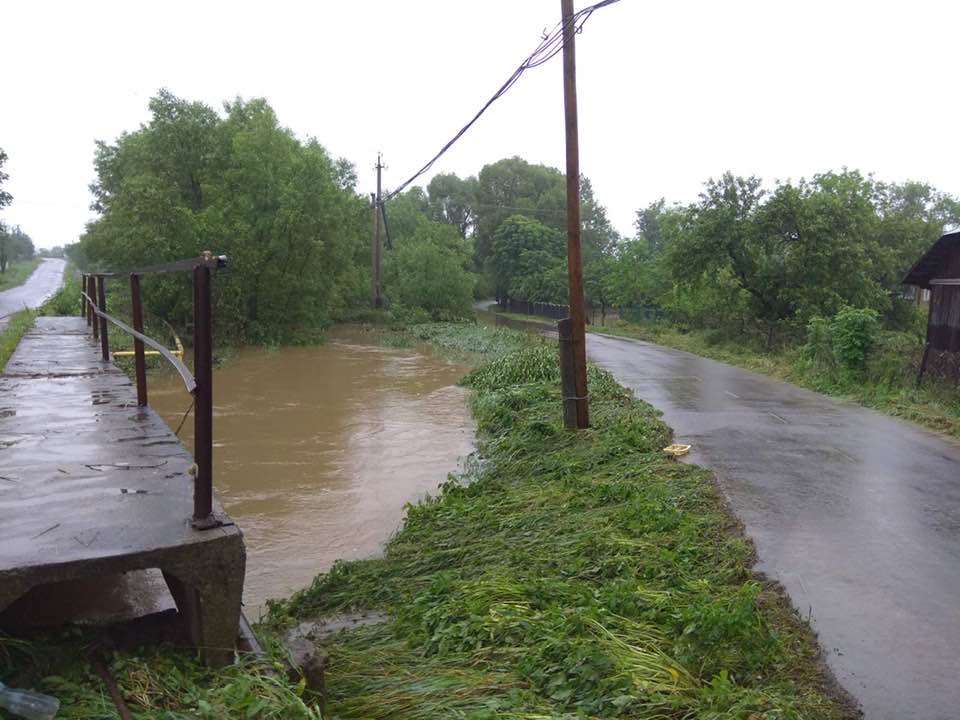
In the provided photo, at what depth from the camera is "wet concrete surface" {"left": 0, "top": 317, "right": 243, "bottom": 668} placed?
10.3 ft

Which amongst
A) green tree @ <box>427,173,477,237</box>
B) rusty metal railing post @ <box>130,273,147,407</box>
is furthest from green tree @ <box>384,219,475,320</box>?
rusty metal railing post @ <box>130,273,147,407</box>

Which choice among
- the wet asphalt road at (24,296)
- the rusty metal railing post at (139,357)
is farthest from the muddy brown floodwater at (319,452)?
the wet asphalt road at (24,296)

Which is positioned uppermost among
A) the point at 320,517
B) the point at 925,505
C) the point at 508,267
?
the point at 508,267

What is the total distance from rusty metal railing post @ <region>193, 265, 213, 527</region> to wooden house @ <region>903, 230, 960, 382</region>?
47.3 ft

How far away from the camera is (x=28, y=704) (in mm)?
2633

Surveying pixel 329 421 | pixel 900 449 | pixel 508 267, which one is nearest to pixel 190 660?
pixel 900 449

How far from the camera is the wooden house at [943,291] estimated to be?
14148 millimetres

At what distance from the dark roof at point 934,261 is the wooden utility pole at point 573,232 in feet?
26.5

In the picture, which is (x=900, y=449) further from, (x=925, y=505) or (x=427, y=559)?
(x=427, y=559)

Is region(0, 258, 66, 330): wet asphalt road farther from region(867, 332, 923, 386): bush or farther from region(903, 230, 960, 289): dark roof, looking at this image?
region(903, 230, 960, 289): dark roof

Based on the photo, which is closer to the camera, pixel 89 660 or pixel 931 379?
pixel 89 660

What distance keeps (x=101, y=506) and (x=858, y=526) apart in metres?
6.24

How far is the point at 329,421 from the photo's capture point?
52.9ft

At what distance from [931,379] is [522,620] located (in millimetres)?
12504
